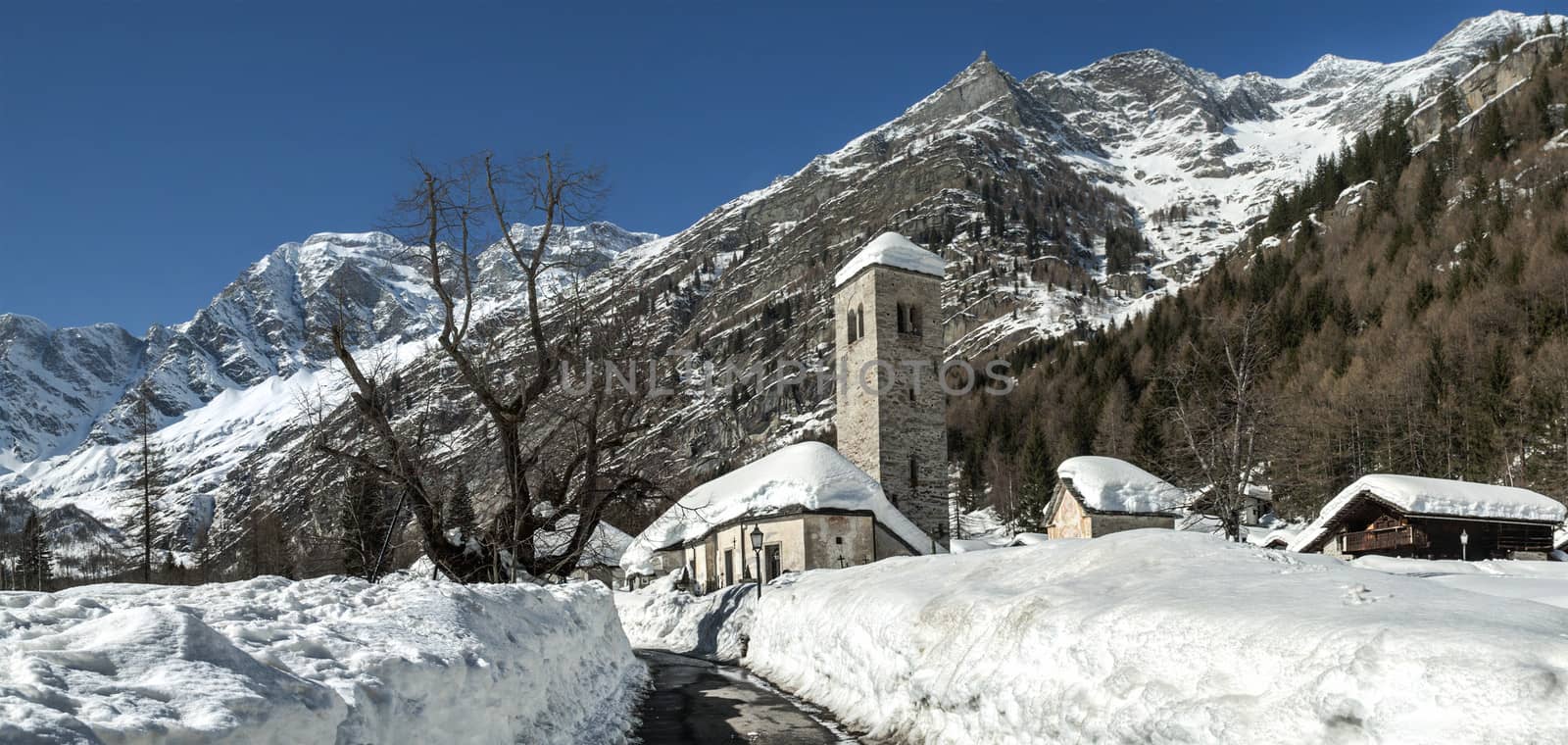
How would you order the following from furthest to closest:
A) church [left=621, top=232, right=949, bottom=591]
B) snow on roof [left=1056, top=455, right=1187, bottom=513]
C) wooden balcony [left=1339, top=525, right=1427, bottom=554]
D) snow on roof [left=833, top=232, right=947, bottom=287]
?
snow on roof [left=833, top=232, right=947, bottom=287] → snow on roof [left=1056, top=455, right=1187, bottom=513] → church [left=621, top=232, right=949, bottom=591] → wooden balcony [left=1339, top=525, right=1427, bottom=554]

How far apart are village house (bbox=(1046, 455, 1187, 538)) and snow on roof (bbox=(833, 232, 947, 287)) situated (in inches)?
473

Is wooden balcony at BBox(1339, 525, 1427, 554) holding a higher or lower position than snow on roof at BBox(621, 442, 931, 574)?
lower

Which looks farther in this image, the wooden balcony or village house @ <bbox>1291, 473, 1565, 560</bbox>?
the wooden balcony

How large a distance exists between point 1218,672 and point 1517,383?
2568 inches

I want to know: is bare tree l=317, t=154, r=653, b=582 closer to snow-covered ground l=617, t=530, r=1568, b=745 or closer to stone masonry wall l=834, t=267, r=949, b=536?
Answer: snow-covered ground l=617, t=530, r=1568, b=745

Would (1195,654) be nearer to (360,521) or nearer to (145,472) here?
(360,521)

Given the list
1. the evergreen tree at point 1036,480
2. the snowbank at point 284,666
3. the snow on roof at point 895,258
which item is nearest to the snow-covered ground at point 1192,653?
the snowbank at point 284,666

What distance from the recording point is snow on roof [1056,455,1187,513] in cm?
4209

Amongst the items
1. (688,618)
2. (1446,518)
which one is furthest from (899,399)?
(1446,518)

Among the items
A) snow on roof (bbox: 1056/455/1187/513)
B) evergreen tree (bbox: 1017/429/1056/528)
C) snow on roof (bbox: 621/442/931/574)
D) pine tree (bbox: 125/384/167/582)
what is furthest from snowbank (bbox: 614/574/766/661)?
evergreen tree (bbox: 1017/429/1056/528)

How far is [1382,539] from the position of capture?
1364 inches

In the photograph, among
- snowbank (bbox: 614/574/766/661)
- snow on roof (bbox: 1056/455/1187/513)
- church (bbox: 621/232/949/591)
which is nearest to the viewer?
snowbank (bbox: 614/574/766/661)

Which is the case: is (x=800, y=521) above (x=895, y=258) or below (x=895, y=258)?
below

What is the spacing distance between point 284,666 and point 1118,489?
1618 inches
